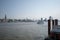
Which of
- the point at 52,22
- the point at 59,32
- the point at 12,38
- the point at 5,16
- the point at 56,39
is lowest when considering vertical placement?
the point at 12,38

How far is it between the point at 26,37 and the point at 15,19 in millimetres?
1020

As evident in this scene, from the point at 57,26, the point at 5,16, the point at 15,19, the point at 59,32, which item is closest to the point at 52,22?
the point at 57,26

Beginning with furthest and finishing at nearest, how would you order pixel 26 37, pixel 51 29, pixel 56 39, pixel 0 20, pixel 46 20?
pixel 26 37, pixel 0 20, pixel 46 20, pixel 51 29, pixel 56 39

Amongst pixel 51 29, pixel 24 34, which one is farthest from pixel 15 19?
pixel 51 29

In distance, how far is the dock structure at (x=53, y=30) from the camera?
2904 millimetres

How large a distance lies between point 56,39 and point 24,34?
6.38ft

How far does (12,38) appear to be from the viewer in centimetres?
447

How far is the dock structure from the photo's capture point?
9.53ft

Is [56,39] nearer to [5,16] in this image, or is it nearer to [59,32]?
[59,32]

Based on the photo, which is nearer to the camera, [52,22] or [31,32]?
[52,22]

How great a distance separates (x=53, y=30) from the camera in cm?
309

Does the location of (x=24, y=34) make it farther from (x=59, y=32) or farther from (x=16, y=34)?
(x=59, y=32)

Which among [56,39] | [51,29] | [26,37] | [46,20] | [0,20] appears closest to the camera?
[56,39]

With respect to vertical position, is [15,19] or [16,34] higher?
[15,19]
